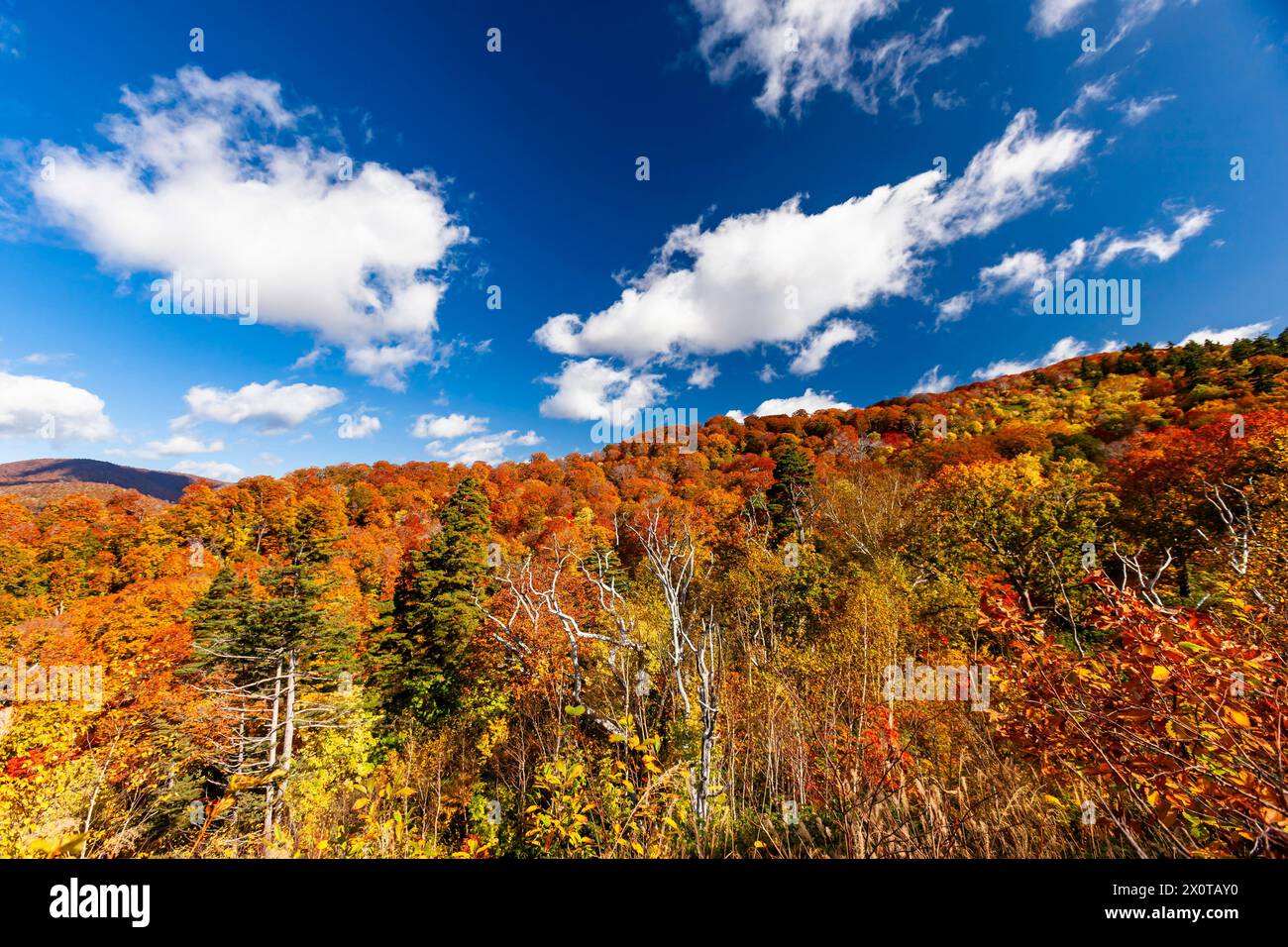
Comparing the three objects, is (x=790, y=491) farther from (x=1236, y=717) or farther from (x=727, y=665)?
(x=1236, y=717)

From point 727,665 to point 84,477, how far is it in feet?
522

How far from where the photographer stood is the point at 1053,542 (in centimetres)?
1834

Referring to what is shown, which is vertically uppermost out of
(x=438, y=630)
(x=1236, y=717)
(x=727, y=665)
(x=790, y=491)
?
(x=790, y=491)

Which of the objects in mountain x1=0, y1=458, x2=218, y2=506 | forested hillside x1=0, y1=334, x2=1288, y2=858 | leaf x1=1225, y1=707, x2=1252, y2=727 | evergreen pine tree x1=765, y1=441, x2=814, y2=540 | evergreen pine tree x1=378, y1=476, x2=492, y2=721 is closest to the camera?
leaf x1=1225, y1=707, x2=1252, y2=727

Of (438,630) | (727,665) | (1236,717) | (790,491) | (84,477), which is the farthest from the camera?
(84,477)

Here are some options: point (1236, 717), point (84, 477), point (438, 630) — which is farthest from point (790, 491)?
point (84, 477)

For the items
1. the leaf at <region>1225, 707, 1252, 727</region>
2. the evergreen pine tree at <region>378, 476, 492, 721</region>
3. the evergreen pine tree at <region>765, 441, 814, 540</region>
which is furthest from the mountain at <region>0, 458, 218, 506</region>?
the leaf at <region>1225, 707, 1252, 727</region>

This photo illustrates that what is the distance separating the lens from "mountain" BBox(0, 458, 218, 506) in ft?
226

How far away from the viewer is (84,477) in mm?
102312

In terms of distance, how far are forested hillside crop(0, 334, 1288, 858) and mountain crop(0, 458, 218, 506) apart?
36.1 metres

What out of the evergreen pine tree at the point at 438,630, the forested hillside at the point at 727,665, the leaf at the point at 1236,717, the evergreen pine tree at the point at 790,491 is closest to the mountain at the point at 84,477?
the forested hillside at the point at 727,665

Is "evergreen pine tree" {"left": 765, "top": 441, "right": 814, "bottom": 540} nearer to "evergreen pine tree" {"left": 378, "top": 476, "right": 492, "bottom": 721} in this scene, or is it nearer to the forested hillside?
the forested hillside

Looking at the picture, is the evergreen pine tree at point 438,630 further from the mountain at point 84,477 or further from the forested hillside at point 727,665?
the mountain at point 84,477
